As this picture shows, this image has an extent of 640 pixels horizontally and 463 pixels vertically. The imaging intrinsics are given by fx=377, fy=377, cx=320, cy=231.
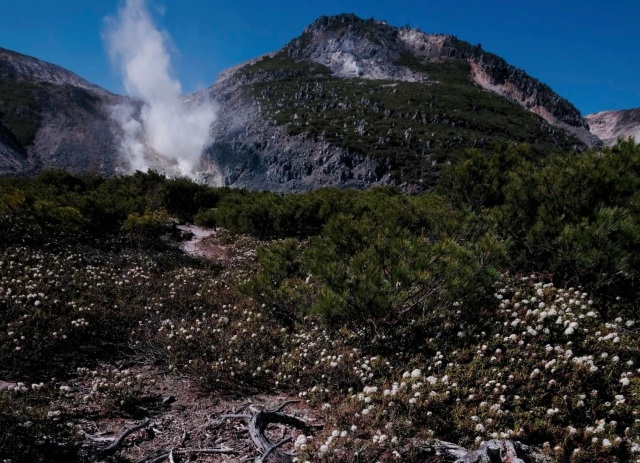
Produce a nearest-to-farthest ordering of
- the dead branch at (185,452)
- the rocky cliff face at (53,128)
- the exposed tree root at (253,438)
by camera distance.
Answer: the exposed tree root at (253,438) < the dead branch at (185,452) < the rocky cliff face at (53,128)

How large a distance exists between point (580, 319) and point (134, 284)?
416 inches

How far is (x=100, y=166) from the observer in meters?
112

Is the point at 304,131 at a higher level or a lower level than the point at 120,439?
higher

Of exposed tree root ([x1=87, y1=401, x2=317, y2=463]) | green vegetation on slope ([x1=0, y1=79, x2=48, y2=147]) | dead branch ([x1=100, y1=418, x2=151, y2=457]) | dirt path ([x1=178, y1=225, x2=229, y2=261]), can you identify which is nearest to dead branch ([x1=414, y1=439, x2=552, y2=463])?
exposed tree root ([x1=87, y1=401, x2=317, y2=463])

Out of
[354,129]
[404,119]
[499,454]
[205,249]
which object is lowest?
[499,454]

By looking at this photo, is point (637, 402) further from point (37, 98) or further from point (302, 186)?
point (37, 98)

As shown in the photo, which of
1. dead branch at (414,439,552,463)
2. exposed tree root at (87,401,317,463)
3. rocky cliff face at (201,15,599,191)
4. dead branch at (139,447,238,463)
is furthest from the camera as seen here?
rocky cliff face at (201,15,599,191)

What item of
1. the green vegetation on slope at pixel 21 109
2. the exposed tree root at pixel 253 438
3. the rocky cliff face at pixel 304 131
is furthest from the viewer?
the green vegetation on slope at pixel 21 109

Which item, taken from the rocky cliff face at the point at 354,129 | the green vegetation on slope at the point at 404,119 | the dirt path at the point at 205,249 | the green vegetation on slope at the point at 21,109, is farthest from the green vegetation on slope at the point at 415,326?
the green vegetation on slope at the point at 21,109

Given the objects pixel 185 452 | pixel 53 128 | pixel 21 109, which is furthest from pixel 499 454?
pixel 21 109

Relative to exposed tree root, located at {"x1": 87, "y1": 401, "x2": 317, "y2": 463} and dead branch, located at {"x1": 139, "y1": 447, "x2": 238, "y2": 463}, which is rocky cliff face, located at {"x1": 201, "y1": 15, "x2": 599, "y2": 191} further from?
dead branch, located at {"x1": 139, "y1": 447, "x2": 238, "y2": 463}

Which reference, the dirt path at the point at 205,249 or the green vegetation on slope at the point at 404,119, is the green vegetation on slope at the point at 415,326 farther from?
the green vegetation on slope at the point at 404,119

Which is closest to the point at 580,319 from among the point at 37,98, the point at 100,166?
the point at 100,166

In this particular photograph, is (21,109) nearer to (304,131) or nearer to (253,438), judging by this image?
(304,131)
